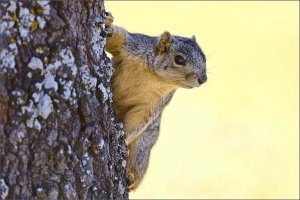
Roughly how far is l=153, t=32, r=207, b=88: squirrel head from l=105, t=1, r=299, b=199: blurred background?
379 cm

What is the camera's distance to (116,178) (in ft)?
14.2

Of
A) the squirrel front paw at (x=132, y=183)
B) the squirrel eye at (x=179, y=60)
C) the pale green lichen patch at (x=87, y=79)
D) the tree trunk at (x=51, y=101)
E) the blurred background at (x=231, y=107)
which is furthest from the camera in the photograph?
the blurred background at (x=231, y=107)

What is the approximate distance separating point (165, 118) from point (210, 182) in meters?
2.05

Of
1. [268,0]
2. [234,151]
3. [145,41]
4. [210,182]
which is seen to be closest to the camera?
[145,41]

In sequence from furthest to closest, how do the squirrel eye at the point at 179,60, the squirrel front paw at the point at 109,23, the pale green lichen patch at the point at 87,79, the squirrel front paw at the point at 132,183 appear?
the squirrel front paw at the point at 132,183 < the squirrel eye at the point at 179,60 < the squirrel front paw at the point at 109,23 < the pale green lichen patch at the point at 87,79

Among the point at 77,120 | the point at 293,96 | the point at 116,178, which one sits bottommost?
the point at 293,96

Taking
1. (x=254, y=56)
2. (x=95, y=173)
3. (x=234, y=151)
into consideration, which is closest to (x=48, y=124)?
(x=95, y=173)

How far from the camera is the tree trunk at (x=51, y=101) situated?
12.2 ft

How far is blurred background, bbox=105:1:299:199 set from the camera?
35.1 ft

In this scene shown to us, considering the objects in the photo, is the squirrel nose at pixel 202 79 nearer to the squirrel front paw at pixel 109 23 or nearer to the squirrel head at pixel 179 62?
the squirrel head at pixel 179 62

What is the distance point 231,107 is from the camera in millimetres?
12852

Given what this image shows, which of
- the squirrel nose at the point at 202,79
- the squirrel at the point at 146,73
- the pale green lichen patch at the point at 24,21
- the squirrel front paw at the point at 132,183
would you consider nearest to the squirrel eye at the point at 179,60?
the squirrel at the point at 146,73

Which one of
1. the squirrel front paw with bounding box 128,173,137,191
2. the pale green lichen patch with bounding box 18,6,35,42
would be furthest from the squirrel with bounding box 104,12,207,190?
the pale green lichen patch with bounding box 18,6,35,42

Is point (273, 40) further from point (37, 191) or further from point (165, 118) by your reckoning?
point (37, 191)
